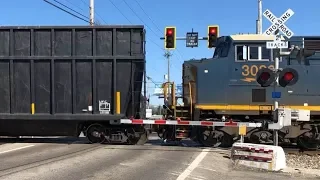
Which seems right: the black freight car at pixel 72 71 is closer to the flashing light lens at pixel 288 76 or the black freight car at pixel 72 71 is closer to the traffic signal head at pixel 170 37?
the flashing light lens at pixel 288 76

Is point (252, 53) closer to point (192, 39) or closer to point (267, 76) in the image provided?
point (267, 76)

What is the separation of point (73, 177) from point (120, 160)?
9.39ft

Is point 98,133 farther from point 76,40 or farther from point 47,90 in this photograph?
point 76,40

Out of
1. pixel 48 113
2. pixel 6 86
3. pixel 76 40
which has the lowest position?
pixel 48 113

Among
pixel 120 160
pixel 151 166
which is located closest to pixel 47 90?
pixel 120 160

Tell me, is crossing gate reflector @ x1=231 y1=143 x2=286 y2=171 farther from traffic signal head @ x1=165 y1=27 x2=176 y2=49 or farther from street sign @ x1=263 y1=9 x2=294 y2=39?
traffic signal head @ x1=165 y1=27 x2=176 y2=49

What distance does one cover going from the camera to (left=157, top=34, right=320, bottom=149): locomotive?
615 inches

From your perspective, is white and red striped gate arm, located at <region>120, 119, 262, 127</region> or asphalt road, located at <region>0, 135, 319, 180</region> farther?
white and red striped gate arm, located at <region>120, 119, 262, 127</region>

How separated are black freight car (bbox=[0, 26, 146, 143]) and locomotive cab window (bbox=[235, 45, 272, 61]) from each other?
3470 mm

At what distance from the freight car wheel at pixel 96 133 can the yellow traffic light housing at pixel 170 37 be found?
7508 mm

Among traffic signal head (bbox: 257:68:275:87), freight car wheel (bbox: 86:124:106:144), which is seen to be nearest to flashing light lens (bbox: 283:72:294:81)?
traffic signal head (bbox: 257:68:275:87)

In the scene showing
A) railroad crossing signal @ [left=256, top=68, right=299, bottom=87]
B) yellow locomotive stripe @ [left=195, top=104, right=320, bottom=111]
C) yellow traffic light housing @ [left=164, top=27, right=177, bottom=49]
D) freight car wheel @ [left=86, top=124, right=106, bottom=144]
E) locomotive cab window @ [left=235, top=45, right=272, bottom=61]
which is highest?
yellow traffic light housing @ [left=164, top=27, right=177, bottom=49]

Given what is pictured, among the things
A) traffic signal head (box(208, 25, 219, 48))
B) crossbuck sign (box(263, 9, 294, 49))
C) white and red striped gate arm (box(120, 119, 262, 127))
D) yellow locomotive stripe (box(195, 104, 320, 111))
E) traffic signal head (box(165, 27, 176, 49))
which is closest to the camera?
crossbuck sign (box(263, 9, 294, 49))

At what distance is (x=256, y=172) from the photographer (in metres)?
11.2
